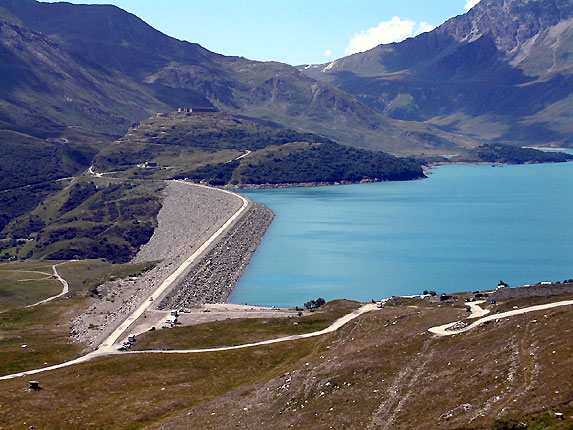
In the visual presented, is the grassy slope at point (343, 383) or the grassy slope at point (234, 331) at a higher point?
the grassy slope at point (343, 383)

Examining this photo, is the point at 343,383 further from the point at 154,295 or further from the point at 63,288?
the point at 63,288

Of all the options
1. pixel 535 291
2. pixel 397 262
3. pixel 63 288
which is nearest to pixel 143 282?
pixel 63 288

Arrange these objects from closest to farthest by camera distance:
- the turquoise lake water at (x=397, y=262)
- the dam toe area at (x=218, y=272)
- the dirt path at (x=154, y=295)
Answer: the dirt path at (x=154, y=295)
the dam toe area at (x=218, y=272)
the turquoise lake water at (x=397, y=262)

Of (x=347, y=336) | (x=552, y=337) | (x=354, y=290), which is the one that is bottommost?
(x=354, y=290)

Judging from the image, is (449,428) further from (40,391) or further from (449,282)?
(449,282)

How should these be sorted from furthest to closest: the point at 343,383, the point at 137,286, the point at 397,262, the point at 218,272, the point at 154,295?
the point at 397,262 → the point at 218,272 → the point at 137,286 → the point at 154,295 → the point at 343,383

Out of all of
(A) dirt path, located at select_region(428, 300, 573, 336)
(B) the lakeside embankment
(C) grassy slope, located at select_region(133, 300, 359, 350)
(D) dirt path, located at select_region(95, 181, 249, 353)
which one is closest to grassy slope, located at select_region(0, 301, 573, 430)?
(A) dirt path, located at select_region(428, 300, 573, 336)

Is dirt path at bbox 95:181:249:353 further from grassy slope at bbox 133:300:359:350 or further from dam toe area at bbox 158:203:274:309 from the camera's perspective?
grassy slope at bbox 133:300:359:350

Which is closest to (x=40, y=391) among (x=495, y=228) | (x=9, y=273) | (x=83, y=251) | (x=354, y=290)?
(x=354, y=290)

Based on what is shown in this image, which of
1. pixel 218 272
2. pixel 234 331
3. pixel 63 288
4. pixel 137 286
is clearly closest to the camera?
pixel 234 331

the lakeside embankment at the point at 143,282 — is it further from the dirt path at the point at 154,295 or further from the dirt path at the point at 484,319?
the dirt path at the point at 484,319

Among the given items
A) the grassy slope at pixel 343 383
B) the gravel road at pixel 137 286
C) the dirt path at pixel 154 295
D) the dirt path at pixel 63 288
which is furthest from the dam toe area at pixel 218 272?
the grassy slope at pixel 343 383
